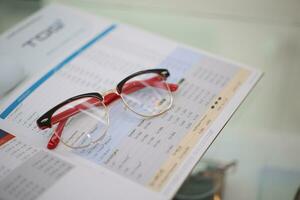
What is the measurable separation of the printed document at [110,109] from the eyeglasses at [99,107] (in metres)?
0.01

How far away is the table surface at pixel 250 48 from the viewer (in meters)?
0.65

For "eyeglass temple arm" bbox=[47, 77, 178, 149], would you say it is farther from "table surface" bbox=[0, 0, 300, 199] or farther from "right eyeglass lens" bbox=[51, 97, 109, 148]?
"table surface" bbox=[0, 0, 300, 199]

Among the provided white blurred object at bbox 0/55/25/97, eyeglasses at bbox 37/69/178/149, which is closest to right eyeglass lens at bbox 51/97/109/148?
eyeglasses at bbox 37/69/178/149

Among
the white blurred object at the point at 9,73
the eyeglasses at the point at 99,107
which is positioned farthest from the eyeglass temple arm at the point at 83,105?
the white blurred object at the point at 9,73

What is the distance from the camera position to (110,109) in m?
0.56

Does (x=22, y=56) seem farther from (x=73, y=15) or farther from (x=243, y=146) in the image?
(x=243, y=146)

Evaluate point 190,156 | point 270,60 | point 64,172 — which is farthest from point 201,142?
point 270,60

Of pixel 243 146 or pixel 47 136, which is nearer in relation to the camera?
pixel 47 136

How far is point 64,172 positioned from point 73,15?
369mm

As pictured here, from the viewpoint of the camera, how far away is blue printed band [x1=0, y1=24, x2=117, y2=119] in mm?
569

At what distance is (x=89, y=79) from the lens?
0.62 meters

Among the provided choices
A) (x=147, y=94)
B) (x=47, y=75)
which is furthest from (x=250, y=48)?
(x=47, y=75)

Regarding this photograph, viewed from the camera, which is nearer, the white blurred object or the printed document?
the printed document

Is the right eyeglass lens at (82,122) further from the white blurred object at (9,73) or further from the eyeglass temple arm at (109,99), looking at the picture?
the white blurred object at (9,73)
